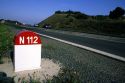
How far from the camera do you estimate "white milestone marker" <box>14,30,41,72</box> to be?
302 inches

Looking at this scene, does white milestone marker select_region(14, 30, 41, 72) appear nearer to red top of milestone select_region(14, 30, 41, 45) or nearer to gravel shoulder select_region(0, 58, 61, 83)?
red top of milestone select_region(14, 30, 41, 45)

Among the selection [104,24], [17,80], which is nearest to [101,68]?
[17,80]

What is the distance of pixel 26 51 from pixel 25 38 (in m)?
0.48

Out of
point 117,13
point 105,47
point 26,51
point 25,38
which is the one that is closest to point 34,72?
point 26,51

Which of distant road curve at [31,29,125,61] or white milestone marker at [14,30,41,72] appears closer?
white milestone marker at [14,30,41,72]

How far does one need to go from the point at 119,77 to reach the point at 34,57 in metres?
3.09

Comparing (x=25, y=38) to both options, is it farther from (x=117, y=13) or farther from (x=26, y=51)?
(x=117, y=13)

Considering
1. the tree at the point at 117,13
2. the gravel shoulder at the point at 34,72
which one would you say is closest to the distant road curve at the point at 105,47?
the gravel shoulder at the point at 34,72

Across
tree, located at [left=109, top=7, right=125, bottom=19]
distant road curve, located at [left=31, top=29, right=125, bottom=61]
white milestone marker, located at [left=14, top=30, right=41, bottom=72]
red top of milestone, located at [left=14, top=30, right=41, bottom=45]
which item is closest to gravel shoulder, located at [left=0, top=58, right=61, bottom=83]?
white milestone marker, located at [left=14, top=30, right=41, bottom=72]

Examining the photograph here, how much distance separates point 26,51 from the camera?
310 inches

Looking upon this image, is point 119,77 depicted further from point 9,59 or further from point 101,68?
point 9,59

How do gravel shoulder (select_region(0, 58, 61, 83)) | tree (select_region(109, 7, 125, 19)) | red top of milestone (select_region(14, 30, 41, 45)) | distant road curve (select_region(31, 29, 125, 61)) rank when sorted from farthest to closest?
1. tree (select_region(109, 7, 125, 19))
2. distant road curve (select_region(31, 29, 125, 61))
3. red top of milestone (select_region(14, 30, 41, 45))
4. gravel shoulder (select_region(0, 58, 61, 83))

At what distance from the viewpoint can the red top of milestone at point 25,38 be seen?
25.0 feet

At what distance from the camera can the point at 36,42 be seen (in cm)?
805
